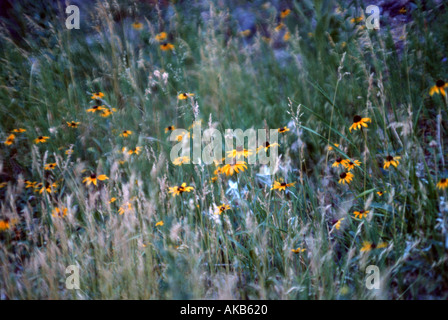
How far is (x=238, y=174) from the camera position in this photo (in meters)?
2.02

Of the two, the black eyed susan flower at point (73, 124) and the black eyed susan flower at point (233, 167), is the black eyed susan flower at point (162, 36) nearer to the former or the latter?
the black eyed susan flower at point (73, 124)

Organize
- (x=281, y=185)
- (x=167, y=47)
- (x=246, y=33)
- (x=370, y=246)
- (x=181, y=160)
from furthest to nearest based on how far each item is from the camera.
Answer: (x=246, y=33), (x=167, y=47), (x=181, y=160), (x=281, y=185), (x=370, y=246)

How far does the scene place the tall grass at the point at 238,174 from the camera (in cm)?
135

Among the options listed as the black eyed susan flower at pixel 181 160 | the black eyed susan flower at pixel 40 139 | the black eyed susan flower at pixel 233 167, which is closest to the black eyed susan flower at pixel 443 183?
the black eyed susan flower at pixel 233 167

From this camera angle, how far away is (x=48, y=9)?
3.49 meters

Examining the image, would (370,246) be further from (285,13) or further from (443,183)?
(285,13)

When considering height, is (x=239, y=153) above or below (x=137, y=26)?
below

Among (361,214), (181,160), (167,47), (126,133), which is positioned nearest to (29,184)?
(126,133)

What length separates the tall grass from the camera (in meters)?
1.35

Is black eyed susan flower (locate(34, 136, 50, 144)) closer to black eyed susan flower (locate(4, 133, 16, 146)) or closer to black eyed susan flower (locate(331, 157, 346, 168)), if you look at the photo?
black eyed susan flower (locate(4, 133, 16, 146))

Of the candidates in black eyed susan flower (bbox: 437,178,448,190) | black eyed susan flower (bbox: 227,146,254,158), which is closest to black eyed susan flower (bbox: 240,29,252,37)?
black eyed susan flower (bbox: 227,146,254,158)

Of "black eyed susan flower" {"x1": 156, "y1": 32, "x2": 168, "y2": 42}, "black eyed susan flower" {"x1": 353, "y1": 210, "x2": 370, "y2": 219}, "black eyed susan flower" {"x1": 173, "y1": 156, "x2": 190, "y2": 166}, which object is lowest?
"black eyed susan flower" {"x1": 353, "y1": 210, "x2": 370, "y2": 219}
